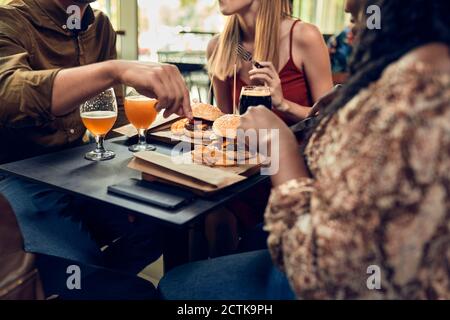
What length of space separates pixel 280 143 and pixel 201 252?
85 cm

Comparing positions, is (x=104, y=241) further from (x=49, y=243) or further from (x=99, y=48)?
(x=99, y=48)

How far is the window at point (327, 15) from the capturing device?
25.9 feet

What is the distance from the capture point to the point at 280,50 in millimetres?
2305

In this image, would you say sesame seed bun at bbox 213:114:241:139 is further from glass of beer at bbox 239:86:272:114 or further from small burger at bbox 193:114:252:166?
glass of beer at bbox 239:86:272:114

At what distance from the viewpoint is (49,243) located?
54.9 inches

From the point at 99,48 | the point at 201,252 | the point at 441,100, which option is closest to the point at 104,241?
the point at 201,252

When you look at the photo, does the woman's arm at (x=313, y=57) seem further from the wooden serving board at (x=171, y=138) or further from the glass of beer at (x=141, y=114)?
the glass of beer at (x=141, y=114)

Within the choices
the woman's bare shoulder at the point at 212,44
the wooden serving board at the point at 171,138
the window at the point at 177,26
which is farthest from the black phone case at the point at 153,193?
the window at the point at 177,26

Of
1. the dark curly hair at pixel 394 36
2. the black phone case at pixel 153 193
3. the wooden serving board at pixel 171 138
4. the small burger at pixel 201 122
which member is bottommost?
the black phone case at pixel 153 193

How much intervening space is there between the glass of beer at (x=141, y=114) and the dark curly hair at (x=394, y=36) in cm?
83

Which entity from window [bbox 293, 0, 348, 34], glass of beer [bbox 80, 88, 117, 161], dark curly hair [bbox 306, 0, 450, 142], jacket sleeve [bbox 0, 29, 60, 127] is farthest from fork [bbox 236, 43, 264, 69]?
window [bbox 293, 0, 348, 34]
